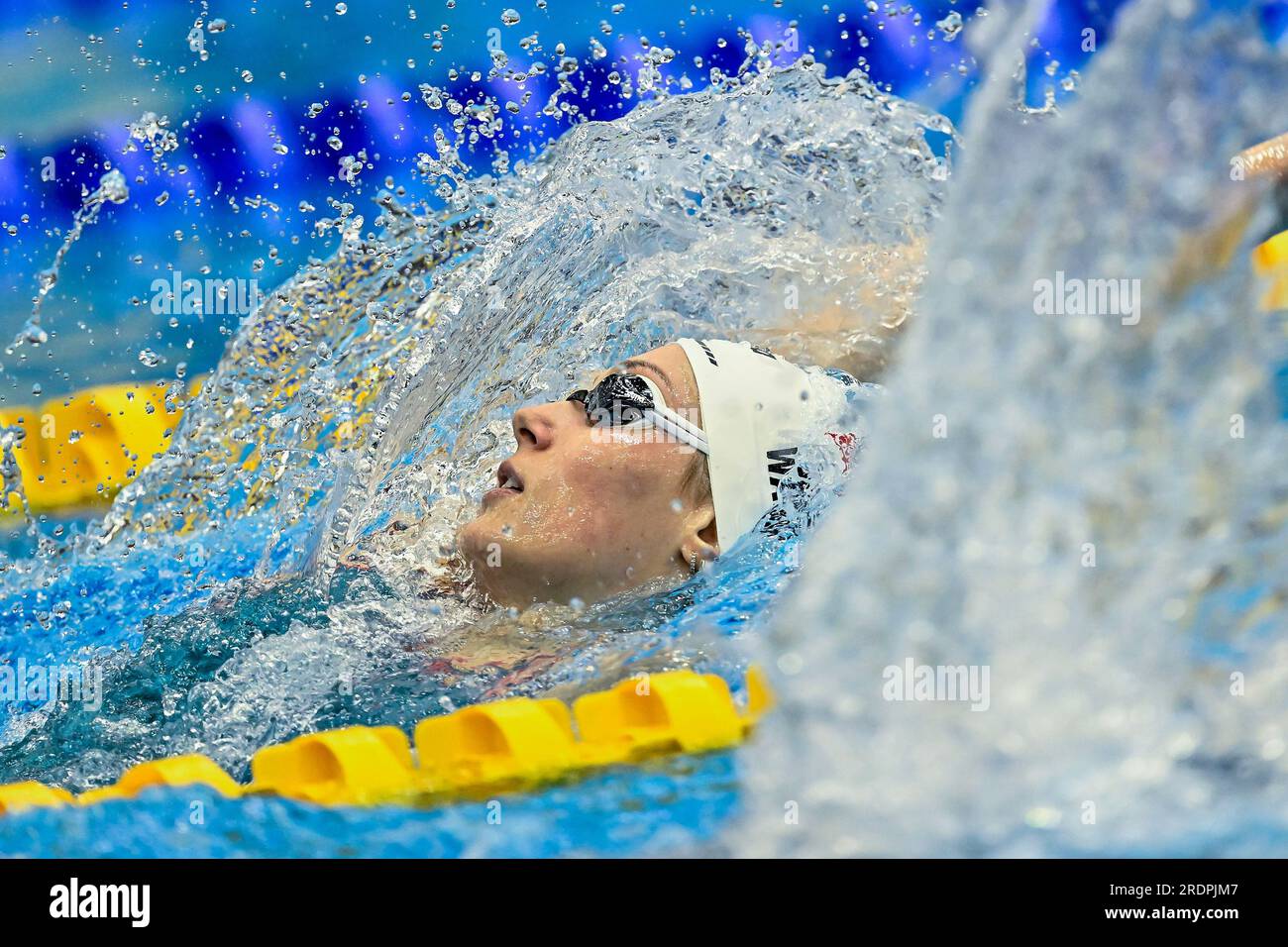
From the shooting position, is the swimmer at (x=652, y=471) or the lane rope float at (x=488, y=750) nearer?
the lane rope float at (x=488, y=750)

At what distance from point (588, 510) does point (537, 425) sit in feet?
0.66

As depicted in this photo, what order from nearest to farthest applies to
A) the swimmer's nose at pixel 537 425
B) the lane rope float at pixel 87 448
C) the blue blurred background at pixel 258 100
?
the swimmer's nose at pixel 537 425
the lane rope float at pixel 87 448
the blue blurred background at pixel 258 100

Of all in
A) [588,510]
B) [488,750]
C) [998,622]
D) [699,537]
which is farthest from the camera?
[699,537]

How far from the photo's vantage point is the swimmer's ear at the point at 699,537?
94.3 inches

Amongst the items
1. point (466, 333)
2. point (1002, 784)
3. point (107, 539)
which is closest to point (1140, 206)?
point (1002, 784)

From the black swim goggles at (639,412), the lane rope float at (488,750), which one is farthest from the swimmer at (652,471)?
the lane rope float at (488,750)

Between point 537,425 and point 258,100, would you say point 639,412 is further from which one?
point 258,100

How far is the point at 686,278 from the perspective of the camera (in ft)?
9.84

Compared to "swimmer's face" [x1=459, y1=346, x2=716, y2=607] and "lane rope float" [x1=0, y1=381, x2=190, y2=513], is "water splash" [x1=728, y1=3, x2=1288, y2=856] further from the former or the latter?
"lane rope float" [x1=0, y1=381, x2=190, y2=513]

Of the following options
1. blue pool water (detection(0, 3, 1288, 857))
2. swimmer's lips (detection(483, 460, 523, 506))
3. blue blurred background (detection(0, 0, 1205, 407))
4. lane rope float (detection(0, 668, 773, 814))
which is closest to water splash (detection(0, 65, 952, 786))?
blue pool water (detection(0, 3, 1288, 857))

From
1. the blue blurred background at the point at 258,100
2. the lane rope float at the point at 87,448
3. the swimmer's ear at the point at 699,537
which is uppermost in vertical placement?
the blue blurred background at the point at 258,100

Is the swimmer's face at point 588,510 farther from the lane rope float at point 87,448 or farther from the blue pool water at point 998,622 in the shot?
the lane rope float at point 87,448

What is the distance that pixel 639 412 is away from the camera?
7.88 feet

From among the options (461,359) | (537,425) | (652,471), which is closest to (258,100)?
(461,359)
